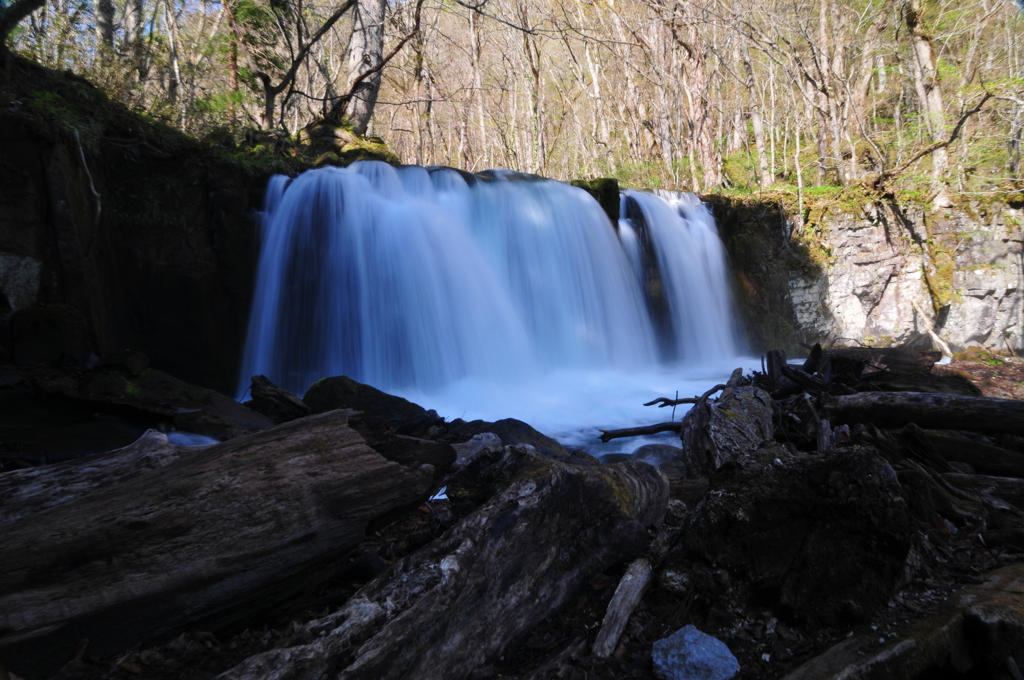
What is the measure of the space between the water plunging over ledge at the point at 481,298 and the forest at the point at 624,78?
1849 mm

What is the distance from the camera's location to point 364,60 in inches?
478

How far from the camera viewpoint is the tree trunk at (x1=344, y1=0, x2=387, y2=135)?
11.7m

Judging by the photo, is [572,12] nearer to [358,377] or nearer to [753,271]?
[753,271]

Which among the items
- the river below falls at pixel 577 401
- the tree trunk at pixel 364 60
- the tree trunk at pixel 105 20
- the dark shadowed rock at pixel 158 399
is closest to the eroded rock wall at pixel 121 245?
the dark shadowed rock at pixel 158 399

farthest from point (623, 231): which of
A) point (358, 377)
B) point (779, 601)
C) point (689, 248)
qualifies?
point (779, 601)

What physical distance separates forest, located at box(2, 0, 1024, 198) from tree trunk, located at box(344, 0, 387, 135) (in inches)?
1.7

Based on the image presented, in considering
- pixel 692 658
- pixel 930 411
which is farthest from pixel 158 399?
Answer: pixel 930 411

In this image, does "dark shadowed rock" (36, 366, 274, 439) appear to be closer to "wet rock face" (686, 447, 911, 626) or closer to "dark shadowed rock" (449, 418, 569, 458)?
"dark shadowed rock" (449, 418, 569, 458)

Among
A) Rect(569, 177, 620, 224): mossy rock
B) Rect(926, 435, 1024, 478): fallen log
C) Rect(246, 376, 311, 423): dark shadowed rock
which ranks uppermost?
Rect(569, 177, 620, 224): mossy rock

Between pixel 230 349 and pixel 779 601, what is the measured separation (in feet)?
25.7

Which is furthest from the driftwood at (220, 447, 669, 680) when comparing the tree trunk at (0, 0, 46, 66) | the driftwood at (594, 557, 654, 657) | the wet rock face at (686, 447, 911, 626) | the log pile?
the tree trunk at (0, 0, 46, 66)

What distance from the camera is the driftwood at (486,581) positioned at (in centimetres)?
145

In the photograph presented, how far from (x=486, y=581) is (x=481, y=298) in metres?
7.58

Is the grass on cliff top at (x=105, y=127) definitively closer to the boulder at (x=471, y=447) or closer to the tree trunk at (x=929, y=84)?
the boulder at (x=471, y=447)
